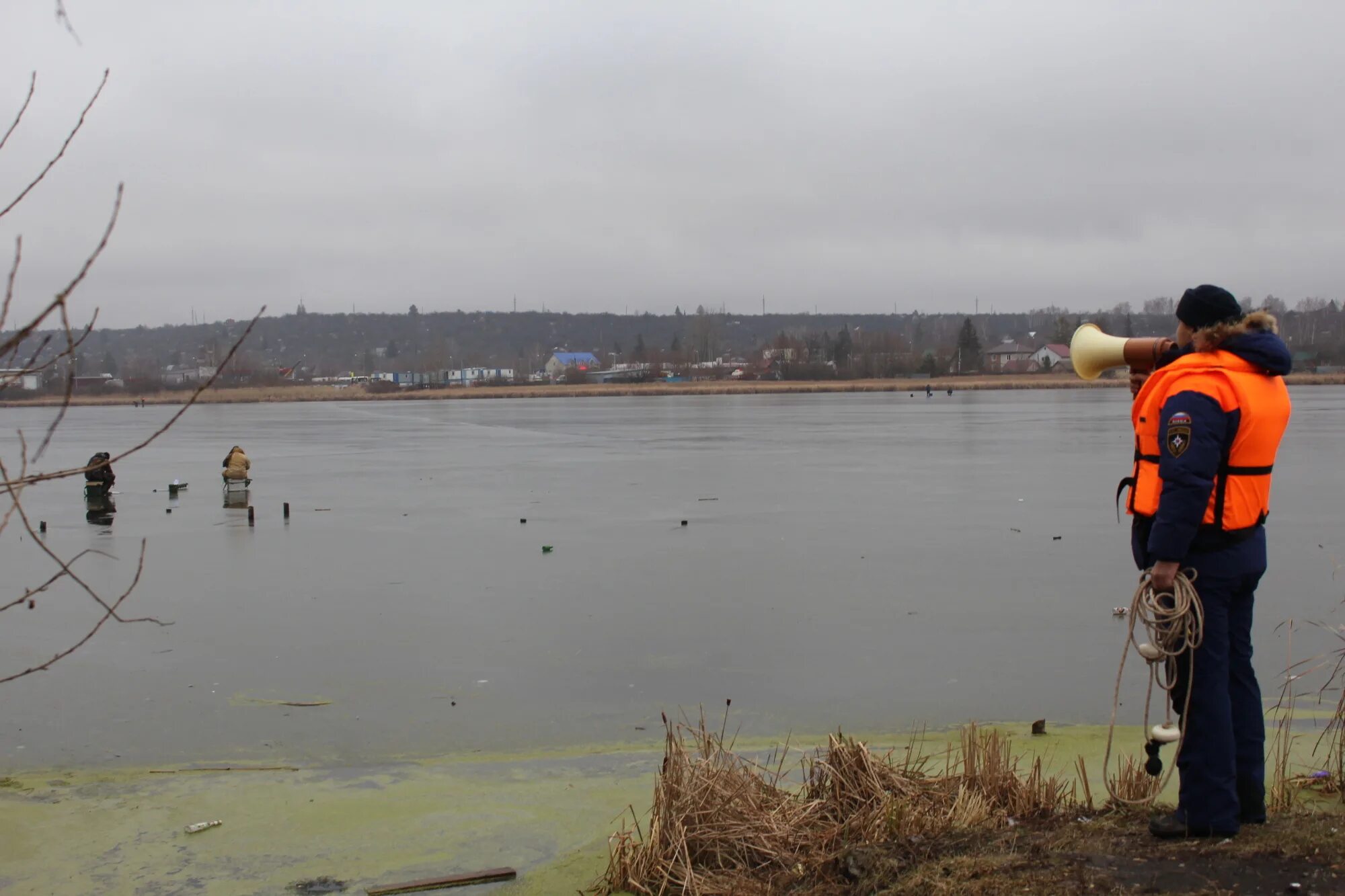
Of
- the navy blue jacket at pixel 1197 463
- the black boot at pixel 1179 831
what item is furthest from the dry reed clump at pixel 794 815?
the navy blue jacket at pixel 1197 463

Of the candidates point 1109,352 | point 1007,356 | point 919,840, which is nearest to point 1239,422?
point 1109,352

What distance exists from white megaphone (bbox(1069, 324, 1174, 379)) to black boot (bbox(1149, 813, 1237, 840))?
1469 mm

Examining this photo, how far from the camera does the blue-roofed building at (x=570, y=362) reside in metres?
142

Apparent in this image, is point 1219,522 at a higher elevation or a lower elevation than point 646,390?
higher

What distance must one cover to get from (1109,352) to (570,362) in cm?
15100

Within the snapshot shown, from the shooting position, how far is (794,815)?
367 cm

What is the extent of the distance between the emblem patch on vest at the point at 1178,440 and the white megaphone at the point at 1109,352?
56 centimetres

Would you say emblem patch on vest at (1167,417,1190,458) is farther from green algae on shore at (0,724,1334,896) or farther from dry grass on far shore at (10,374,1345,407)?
dry grass on far shore at (10,374,1345,407)

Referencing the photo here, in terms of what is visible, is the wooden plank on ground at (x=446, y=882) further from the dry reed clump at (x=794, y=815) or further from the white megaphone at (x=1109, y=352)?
the white megaphone at (x=1109, y=352)

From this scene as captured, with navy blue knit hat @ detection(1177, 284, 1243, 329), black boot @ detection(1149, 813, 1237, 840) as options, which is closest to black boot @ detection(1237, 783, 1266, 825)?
black boot @ detection(1149, 813, 1237, 840)

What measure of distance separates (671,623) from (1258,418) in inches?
213

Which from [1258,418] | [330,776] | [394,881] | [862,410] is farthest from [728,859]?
[862,410]

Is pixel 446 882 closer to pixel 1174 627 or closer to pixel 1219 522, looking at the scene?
pixel 1174 627

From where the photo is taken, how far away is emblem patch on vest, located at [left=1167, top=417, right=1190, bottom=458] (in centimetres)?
338
